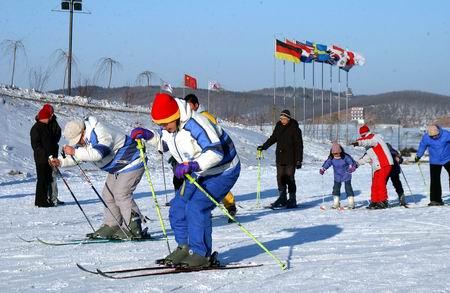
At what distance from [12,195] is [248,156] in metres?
17.3

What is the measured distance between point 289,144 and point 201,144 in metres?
7.21

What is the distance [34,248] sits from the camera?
8406 mm

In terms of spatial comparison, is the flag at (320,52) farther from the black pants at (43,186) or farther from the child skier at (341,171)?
the black pants at (43,186)

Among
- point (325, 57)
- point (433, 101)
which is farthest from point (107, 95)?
point (433, 101)

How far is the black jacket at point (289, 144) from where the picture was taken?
44.6 feet

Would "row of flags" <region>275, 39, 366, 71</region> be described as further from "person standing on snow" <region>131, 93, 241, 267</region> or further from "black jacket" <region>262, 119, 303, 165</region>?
"person standing on snow" <region>131, 93, 241, 267</region>

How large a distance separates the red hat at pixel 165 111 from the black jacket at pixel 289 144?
7.13 meters

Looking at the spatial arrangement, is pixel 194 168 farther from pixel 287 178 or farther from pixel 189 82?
pixel 189 82

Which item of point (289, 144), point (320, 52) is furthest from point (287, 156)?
point (320, 52)

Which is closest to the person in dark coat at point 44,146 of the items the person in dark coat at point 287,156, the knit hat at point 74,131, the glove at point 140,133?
the person in dark coat at point 287,156

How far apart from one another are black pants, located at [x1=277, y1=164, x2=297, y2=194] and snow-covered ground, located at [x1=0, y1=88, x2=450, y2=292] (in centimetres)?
44

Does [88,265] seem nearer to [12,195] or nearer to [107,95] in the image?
[12,195]

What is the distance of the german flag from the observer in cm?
4250

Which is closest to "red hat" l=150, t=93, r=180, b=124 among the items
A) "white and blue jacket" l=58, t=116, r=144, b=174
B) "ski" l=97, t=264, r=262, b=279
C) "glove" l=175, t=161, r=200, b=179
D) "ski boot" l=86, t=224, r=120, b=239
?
"glove" l=175, t=161, r=200, b=179
